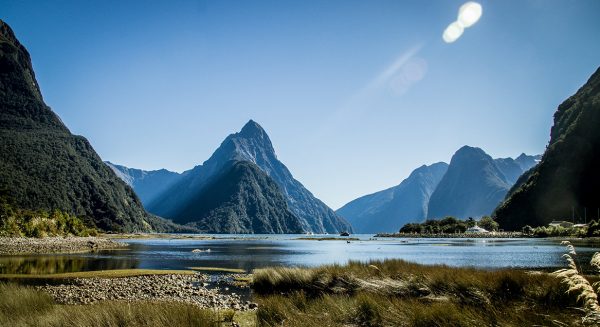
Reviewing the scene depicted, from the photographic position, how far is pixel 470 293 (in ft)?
50.9

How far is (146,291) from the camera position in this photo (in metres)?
24.6

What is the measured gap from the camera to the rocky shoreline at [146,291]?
1993 cm

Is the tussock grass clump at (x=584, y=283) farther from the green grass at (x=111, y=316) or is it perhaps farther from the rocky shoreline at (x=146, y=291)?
the rocky shoreline at (x=146, y=291)

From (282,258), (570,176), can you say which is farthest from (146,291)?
(570,176)

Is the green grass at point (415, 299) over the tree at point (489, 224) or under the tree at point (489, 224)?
over

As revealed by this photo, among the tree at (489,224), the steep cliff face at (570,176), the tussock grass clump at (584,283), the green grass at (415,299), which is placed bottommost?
the tree at (489,224)

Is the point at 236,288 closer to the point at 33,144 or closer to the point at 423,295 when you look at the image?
the point at 423,295

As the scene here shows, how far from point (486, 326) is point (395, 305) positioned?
123 inches

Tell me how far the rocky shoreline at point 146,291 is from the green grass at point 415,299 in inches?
146

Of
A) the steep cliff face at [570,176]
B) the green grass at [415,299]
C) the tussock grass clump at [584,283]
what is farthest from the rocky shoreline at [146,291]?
the steep cliff face at [570,176]

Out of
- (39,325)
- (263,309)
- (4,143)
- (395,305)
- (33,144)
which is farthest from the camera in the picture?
(33,144)

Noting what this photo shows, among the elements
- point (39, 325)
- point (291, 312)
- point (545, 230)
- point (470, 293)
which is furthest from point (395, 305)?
point (545, 230)

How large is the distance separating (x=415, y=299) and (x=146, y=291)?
16395 millimetres

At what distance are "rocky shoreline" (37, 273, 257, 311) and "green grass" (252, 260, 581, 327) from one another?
372cm
